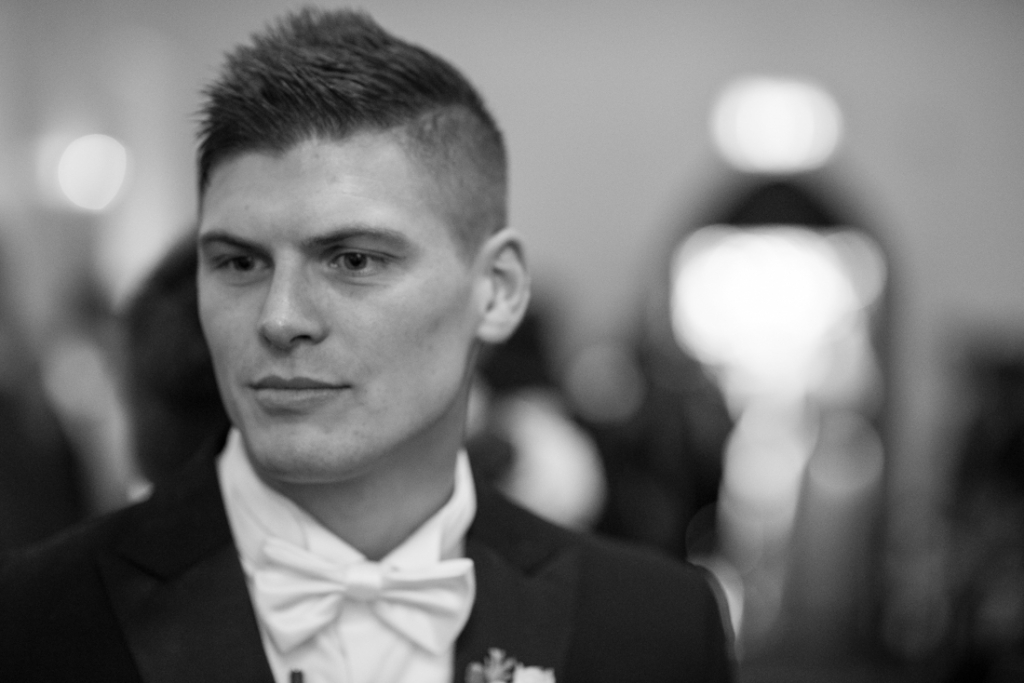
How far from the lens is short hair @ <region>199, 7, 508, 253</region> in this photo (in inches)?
71.4

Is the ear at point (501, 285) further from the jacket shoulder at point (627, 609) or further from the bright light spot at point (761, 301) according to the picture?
the bright light spot at point (761, 301)

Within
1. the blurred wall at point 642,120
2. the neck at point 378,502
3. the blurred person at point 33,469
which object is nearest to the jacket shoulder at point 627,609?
the neck at point 378,502

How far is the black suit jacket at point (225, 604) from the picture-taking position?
1798mm

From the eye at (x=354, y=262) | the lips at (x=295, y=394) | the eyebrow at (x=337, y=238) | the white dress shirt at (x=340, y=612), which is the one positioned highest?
the eyebrow at (x=337, y=238)

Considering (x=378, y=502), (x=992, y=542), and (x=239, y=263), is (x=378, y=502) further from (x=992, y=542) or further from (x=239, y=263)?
(x=992, y=542)

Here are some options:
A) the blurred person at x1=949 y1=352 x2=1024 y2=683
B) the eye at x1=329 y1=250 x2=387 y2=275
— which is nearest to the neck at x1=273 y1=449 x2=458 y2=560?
the eye at x1=329 y1=250 x2=387 y2=275

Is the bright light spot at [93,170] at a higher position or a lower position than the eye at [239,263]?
lower

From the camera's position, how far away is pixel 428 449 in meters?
1.97

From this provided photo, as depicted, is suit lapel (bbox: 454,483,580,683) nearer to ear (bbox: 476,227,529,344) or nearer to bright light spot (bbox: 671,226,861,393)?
ear (bbox: 476,227,529,344)

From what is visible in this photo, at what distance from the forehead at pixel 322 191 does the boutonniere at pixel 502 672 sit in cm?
68

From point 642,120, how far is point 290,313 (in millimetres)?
7880

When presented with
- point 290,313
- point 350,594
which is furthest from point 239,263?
point 350,594

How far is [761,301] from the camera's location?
351 inches

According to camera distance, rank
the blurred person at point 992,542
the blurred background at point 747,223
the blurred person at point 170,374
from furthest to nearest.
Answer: the blurred background at point 747,223 → the blurred person at point 992,542 → the blurred person at point 170,374
